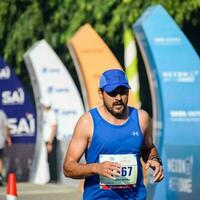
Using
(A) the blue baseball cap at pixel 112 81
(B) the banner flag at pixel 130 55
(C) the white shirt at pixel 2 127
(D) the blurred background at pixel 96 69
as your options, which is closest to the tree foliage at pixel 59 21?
(D) the blurred background at pixel 96 69

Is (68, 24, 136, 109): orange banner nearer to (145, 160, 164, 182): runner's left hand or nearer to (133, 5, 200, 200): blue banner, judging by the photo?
(133, 5, 200, 200): blue banner

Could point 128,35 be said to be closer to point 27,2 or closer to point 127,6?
point 127,6

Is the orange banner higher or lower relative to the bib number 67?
higher

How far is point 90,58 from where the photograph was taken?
1598 centimetres

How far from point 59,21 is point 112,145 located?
16122 millimetres

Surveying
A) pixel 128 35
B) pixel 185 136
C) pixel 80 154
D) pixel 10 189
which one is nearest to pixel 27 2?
pixel 128 35

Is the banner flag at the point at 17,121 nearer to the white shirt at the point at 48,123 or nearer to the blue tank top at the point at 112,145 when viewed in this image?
the white shirt at the point at 48,123

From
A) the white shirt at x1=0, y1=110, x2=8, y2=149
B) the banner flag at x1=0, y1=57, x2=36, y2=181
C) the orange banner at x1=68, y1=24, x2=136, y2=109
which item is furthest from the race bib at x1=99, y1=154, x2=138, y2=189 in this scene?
the banner flag at x1=0, y1=57, x2=36, y2=181

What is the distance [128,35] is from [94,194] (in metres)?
14.3

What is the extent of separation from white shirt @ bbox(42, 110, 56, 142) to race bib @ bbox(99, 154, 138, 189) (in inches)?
428

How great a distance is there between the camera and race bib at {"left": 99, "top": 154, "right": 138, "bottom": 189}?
6.53 m

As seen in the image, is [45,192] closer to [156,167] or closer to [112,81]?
[156,167]

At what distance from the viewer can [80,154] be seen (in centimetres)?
654

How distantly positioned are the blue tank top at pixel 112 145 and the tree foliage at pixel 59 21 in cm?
1324
